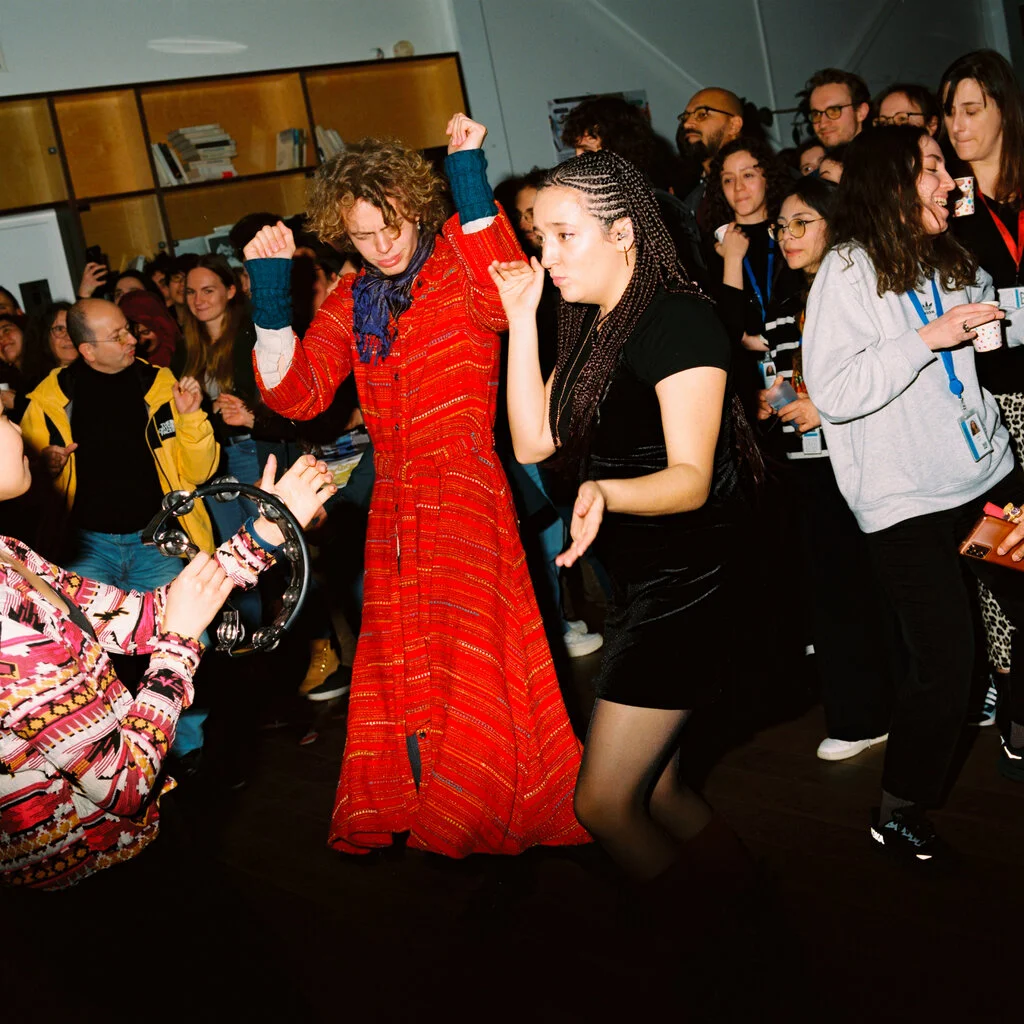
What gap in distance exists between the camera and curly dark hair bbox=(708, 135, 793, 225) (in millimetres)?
3588

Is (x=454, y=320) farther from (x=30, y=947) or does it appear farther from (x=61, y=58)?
(x=61, y=58)

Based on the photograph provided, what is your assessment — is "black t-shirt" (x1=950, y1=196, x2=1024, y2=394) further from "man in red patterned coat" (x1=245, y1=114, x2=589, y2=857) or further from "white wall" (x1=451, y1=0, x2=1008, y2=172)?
"white wall" (x1=451, y1=0, x2=1008, y2=172)

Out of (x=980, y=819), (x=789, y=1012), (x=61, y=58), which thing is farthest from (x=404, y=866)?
(x=61, y=58)

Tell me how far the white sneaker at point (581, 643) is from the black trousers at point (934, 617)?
2067mm

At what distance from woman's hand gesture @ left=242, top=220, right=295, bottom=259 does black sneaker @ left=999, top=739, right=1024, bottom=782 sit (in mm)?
2179

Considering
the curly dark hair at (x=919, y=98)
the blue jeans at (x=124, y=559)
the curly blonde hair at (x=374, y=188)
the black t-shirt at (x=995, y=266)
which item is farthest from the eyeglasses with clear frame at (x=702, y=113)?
the blue jeans at (x=124, y=559)

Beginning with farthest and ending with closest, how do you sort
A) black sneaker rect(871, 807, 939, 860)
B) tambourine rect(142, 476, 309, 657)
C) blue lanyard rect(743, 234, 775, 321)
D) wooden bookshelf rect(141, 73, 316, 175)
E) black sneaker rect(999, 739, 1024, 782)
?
wooden bookshelf rect(141, 73, 316, 175) → blue lanyard rect(743, 234, 775, 321) → black sneaker rect(999, 739, 1024, 782) → black sneaker rect(871, 807, 939, 860) → tambourine rect(142, 476, 309, 657)

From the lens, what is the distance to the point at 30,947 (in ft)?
5.19

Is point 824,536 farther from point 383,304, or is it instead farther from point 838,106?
point 838,106

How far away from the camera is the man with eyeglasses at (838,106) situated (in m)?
4.59

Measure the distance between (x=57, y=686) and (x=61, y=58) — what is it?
5.90 meters

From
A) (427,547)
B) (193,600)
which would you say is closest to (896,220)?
(427,547)

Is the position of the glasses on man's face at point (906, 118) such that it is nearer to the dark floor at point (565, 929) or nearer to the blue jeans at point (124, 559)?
the dark floor at point (565, 929)

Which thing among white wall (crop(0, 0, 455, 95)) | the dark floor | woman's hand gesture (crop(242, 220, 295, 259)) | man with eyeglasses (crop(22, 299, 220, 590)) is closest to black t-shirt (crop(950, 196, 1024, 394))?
the dark floor
